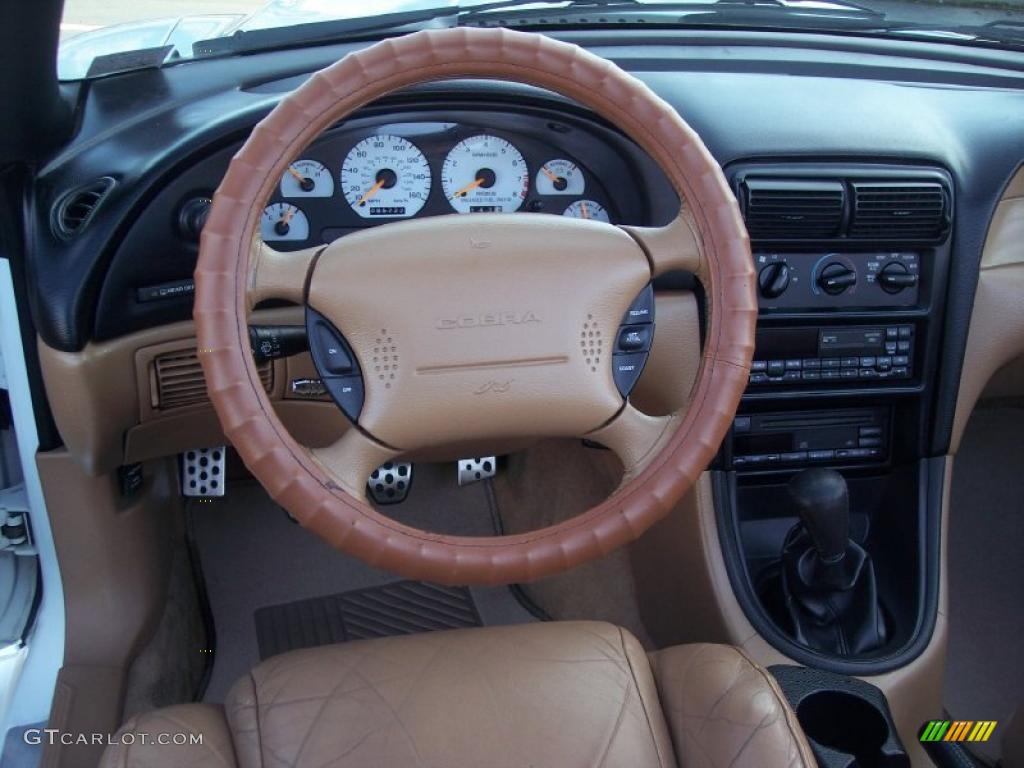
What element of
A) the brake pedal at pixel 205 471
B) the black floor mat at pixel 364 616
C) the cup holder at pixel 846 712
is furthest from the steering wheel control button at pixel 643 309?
the black floor mat at pixel 364 616

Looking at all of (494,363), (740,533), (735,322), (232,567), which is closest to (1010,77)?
(740,533)

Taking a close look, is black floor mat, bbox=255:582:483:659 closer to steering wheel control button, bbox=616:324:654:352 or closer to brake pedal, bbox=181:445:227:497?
brake pedal, bbox=181:445:227:497

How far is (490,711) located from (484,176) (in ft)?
2.76

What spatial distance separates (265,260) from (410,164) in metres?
0.50

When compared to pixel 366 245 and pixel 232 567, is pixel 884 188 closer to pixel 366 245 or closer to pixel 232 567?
pixel 366 245

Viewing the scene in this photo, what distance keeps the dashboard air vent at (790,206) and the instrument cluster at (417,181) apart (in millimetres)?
232

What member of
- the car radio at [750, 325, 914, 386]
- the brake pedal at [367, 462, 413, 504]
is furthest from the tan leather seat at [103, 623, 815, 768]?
the brake pedal at [367, 462, 413, 504]

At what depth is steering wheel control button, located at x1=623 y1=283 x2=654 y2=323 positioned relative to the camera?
1.22 m

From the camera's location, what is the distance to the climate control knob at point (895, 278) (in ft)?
5.62

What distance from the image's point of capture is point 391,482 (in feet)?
6.77

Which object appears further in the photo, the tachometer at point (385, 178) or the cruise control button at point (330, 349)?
the tachometer at point (385, 178)

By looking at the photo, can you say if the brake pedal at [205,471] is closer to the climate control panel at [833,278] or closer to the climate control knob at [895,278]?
the climate control panel at [833,278]

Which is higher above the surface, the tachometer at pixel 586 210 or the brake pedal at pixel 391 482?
the tachometer at pixel 586 210

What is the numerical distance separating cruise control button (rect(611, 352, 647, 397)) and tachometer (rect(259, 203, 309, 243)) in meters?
0.62
